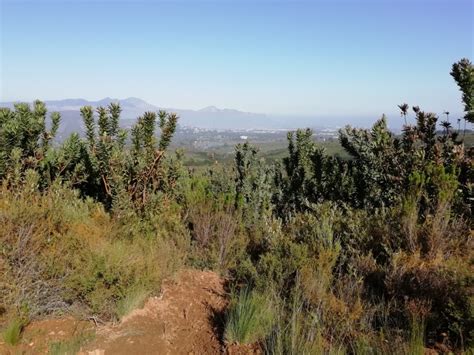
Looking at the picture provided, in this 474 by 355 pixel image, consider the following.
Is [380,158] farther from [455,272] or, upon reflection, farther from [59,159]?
[59,159]

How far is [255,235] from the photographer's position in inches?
242

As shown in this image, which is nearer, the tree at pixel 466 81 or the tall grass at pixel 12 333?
the tall grass at pixel 12 333

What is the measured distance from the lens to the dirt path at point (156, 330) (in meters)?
3.76

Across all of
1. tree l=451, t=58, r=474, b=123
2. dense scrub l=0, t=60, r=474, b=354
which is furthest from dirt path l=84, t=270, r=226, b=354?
tree l=451, t=58, r=474, b=123

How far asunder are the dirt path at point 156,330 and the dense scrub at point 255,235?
17cm

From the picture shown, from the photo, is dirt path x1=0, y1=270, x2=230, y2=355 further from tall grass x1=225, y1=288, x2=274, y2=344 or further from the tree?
the tree

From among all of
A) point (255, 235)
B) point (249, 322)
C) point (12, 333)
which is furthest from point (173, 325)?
point (255, 235)

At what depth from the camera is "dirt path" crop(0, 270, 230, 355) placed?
3.76 m

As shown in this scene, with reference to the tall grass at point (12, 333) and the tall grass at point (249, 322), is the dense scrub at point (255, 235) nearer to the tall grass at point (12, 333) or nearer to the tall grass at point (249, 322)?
the tall grass at point (249, 322)

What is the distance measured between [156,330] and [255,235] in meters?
2.40

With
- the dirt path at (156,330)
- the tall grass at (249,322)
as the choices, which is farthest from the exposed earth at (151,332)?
the tall grass at (249,322)

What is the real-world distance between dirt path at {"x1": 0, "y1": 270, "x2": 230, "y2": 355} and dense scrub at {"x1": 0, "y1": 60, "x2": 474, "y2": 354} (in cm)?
17

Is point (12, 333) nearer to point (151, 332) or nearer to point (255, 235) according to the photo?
point (151, 332)

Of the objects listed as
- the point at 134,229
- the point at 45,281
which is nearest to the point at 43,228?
the point at 45,281
